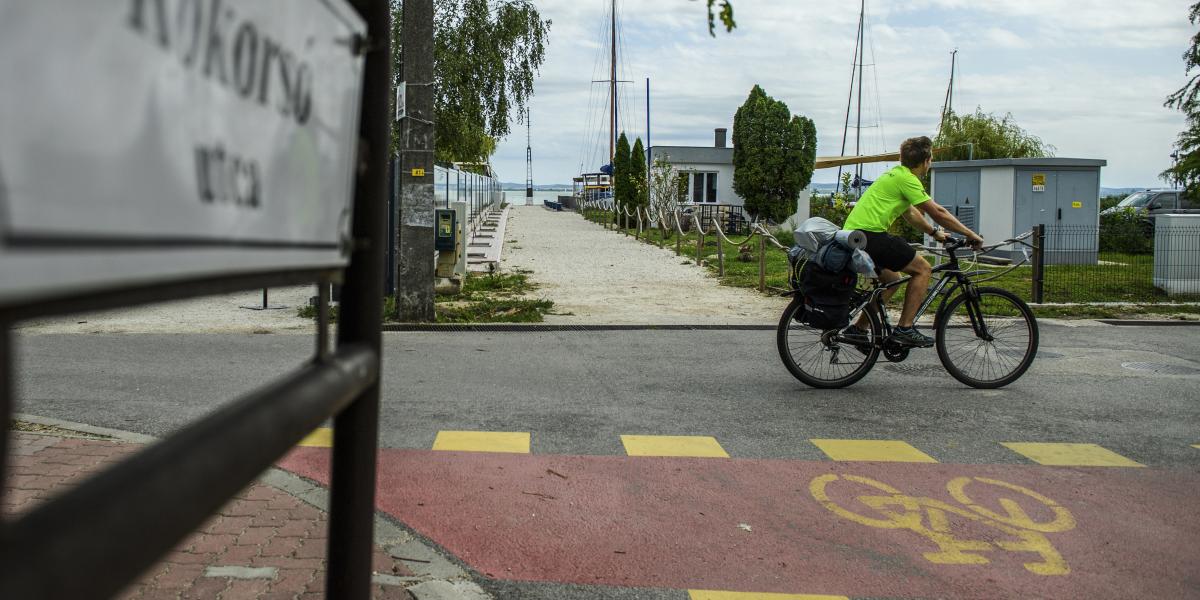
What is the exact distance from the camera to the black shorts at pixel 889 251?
8016 mm

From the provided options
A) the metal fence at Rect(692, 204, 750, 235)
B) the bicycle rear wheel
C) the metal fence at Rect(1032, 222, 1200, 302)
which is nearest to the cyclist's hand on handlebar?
the bicycle rear wheel

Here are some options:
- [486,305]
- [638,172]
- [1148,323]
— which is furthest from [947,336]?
[638,172]

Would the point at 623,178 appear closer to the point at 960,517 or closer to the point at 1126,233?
the point at 1126,233

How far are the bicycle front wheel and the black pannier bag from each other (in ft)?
2.62

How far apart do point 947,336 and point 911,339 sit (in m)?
0.43

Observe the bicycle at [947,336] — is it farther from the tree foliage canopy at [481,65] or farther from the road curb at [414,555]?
the tree foliage canopy at [481,65]

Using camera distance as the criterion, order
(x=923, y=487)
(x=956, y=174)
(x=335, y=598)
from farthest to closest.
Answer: (x=956, y=174) < (x=923, y=487) < (x=335, y=598)

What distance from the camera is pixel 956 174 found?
25797mm

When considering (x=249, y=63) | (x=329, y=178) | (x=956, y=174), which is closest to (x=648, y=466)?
(x=329, y=178)

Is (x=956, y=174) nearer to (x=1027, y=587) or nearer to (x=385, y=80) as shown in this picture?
(x=1027, y=587)

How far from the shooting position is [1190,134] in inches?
850

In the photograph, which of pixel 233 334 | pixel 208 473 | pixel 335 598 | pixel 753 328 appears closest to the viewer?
pixel 208 473

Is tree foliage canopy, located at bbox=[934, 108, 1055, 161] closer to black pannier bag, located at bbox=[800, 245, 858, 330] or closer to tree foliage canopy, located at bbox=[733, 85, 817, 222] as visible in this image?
tree foliage canopy, located at bbox=[733, 85, 817, 222]

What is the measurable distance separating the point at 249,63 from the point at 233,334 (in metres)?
10.4
